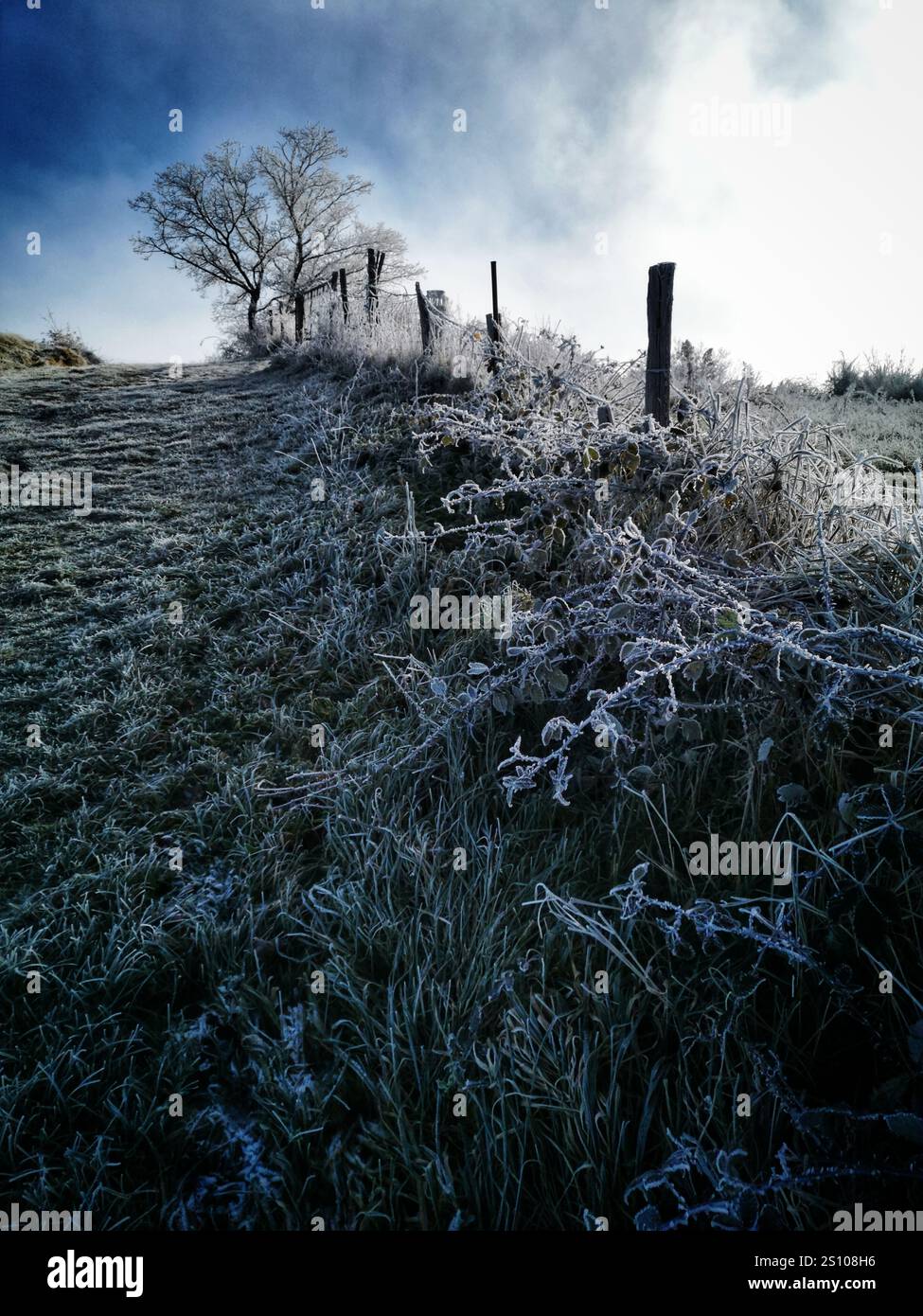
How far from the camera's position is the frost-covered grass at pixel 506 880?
5.13 ft

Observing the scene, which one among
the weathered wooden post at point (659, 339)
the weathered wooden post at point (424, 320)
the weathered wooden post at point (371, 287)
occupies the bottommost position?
the weathered wooden post at point (659, 339)

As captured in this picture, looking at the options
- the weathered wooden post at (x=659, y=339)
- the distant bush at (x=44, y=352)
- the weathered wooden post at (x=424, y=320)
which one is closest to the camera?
the weathered wooden post at (x=659, y=339)

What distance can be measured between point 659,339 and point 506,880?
321 cm

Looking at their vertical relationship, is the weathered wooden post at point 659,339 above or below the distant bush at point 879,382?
below

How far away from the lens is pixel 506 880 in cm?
228

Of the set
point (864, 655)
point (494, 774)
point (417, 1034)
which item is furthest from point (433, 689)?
point (864, 655)

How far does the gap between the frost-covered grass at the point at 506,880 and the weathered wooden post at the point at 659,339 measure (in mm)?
238

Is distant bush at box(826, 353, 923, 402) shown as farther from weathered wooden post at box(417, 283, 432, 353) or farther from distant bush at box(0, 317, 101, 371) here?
distant bush at box(0, 317, 101, 371)

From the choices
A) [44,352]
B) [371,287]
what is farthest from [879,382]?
[44,352]

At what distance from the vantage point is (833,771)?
210 centimetres

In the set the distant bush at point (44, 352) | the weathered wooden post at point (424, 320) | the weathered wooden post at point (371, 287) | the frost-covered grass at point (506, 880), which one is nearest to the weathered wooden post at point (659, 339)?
the frost-covered grass at point (506, 880)

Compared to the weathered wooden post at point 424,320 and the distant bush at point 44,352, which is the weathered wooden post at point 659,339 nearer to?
the weathered wooden post at point 424,320

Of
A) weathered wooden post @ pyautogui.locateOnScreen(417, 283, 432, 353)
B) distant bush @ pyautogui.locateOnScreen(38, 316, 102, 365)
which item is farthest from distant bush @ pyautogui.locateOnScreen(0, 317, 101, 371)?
weathered wooden post @ pyautogui.locateOnScreen(417, 283, 432, 353)

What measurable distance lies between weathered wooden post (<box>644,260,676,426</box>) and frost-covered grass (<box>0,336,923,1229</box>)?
0.78 ft
